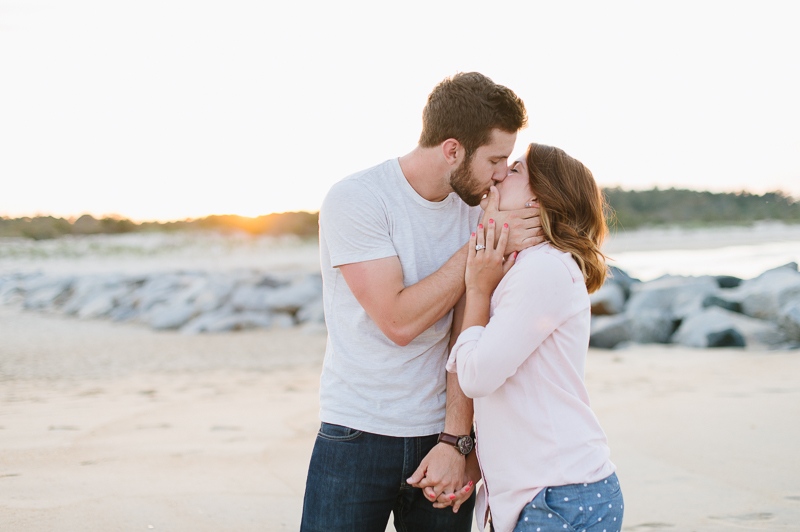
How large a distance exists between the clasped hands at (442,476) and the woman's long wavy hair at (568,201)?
705mm

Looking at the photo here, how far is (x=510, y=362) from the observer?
1.62m

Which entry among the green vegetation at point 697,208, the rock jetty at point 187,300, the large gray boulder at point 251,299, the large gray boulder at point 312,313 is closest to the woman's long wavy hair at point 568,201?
the rock jetty at point 187,300

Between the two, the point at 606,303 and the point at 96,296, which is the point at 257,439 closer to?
the point at 606,303

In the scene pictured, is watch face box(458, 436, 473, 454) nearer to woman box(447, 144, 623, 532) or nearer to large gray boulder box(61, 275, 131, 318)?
woman box(447, 144, 623, 532)

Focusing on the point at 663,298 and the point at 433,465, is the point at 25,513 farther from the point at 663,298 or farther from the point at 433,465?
the point at 663,298

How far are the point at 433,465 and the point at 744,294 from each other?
8.29 meters

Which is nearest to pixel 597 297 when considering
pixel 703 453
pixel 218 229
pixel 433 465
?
pixel 703 453

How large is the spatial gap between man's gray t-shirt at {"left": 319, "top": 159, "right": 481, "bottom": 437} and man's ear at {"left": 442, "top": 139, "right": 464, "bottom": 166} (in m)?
0.15

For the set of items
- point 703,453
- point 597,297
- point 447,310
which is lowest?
point 703,453

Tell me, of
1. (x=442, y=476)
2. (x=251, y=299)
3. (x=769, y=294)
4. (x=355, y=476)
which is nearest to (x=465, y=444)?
(x=442, y=476)

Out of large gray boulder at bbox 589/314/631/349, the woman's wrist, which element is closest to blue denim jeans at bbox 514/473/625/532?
the woman's wrist

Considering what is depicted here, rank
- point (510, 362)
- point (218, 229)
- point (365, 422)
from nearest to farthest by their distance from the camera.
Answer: point (510, 362) < point (365, 422) < point (218, 229)

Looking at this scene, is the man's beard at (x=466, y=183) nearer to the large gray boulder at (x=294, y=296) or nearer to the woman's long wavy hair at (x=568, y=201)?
the woman's long wavy hair at (x=568, y=201)

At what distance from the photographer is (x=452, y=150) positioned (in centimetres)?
204
